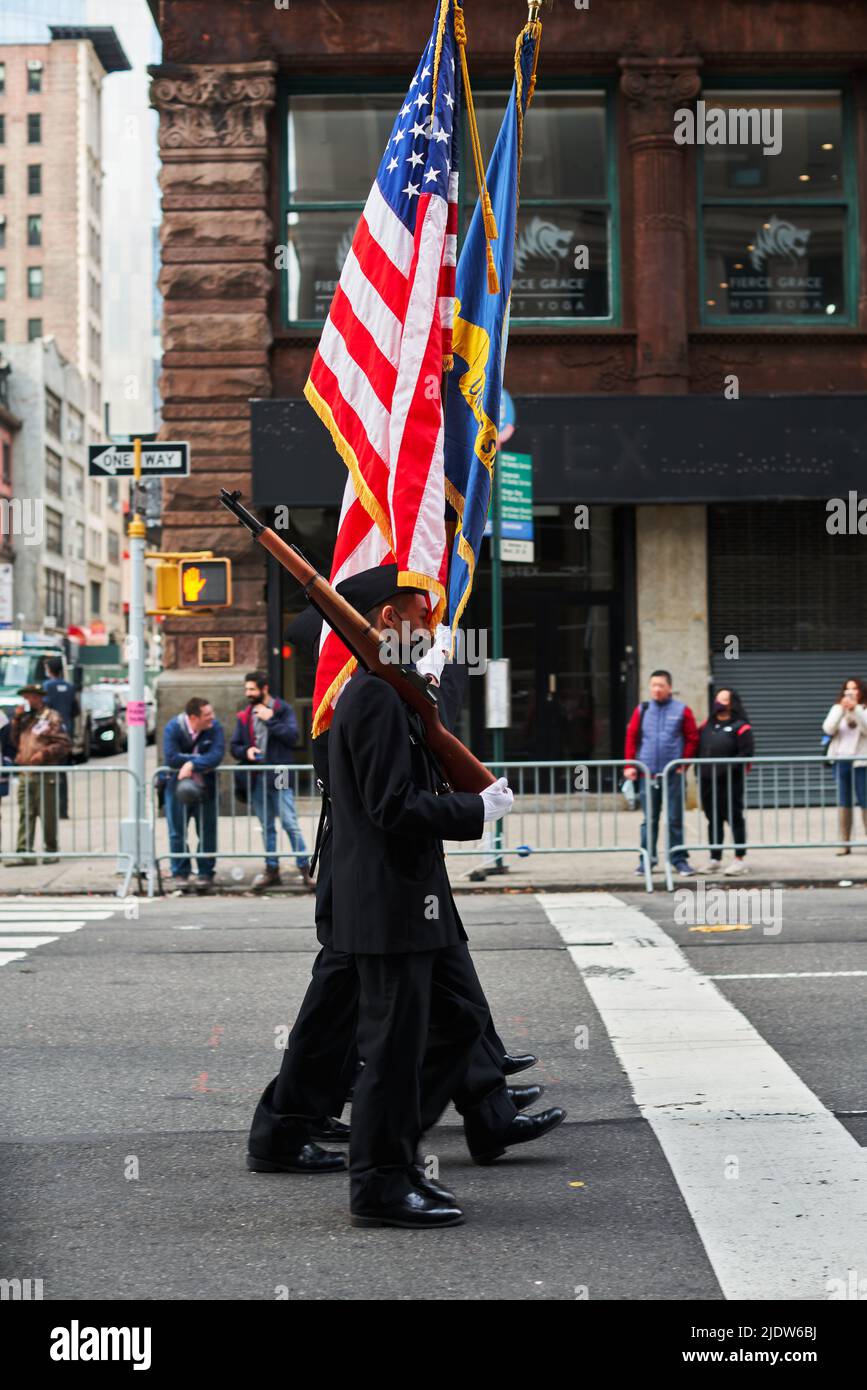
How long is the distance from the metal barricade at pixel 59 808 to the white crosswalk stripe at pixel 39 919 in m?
1.24

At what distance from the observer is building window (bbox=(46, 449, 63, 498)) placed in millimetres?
81125

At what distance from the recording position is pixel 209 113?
19906mm

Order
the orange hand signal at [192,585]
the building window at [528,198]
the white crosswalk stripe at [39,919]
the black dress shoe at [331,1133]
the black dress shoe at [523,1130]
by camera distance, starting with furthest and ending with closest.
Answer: the building window at [528,198] < the orange hand signal at [192,585] < the white crosswalk stripe at [39,919] < the black dress shoe at [331,1133] < the black dress shoe at [523,1130]

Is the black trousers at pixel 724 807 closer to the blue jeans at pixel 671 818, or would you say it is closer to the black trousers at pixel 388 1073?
the blue jeans at pixel 671 818

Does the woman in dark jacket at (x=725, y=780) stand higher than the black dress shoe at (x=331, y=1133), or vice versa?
the woman in dark jacket at (x=725, y=780)

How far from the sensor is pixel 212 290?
65.1ft

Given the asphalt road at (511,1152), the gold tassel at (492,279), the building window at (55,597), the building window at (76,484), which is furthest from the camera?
the building window at (76,484)

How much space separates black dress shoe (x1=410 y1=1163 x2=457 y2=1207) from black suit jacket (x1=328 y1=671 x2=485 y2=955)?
0.70 m

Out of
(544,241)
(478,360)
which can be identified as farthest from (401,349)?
(544,241)

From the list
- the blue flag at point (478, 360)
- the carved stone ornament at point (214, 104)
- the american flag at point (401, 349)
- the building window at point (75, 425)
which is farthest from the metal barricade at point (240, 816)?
the building window at point (75, 425)

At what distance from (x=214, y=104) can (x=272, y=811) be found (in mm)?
9781

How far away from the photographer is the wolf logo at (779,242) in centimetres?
2053

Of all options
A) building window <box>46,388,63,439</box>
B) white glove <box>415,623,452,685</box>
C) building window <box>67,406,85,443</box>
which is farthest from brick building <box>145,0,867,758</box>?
building window <box>67,406,85,443</box>

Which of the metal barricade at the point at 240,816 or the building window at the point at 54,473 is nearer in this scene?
the metal barricade at the point at 240,816
